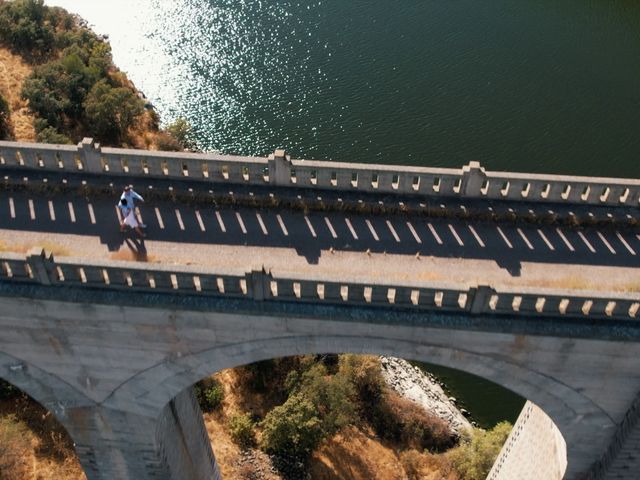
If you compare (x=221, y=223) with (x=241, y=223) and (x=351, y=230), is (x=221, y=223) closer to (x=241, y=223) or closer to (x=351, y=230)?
(x=241, y=223)

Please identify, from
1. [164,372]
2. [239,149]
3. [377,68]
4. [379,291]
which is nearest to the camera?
[379,291]

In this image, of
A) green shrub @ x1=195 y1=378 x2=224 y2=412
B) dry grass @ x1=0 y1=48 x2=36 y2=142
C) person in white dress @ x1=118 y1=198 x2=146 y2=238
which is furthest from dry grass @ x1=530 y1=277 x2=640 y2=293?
dry grass @ x1=0 y1=48 x2=36 y2=142

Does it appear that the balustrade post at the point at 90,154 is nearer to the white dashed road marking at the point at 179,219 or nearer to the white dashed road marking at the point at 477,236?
the white dashed road marking at the point at 179,219

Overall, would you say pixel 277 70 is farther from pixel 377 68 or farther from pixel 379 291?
pixel 379 291

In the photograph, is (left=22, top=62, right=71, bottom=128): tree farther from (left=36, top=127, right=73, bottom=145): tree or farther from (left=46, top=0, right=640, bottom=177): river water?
(left=46, top=0, right=640, bottom=177): river water

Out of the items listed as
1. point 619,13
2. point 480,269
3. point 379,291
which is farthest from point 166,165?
point 619,13

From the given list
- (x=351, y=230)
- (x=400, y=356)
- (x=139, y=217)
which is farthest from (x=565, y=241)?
(x=139, y=217)
